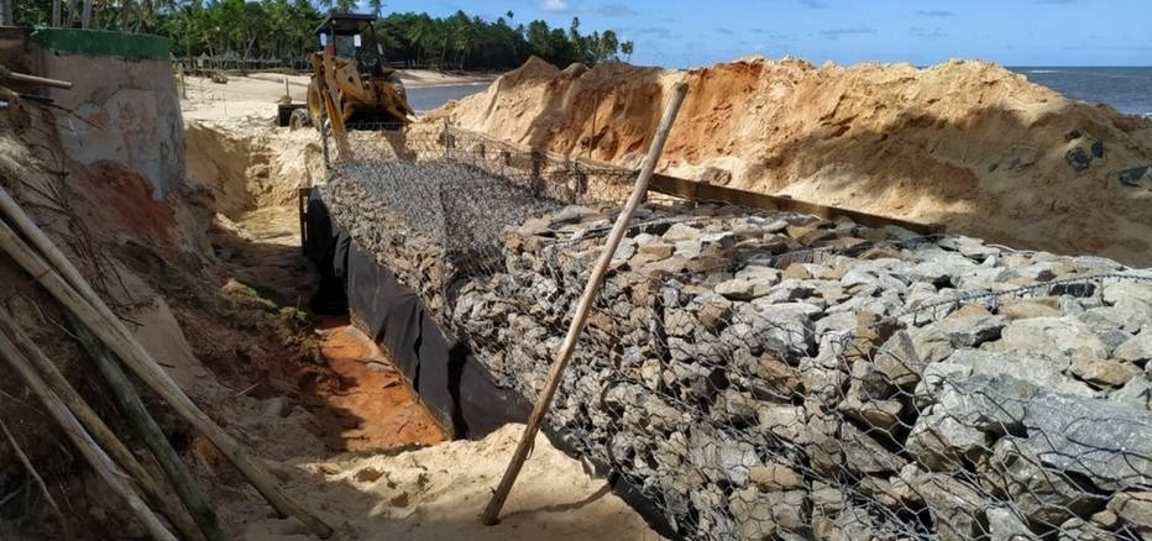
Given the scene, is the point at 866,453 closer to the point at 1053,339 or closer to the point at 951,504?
the point at 951,504

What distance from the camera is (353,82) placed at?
58.8ft

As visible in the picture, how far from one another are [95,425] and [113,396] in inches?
12.4

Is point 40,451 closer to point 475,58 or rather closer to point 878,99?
point 878,99

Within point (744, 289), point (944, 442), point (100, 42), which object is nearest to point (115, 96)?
point (100, 42)

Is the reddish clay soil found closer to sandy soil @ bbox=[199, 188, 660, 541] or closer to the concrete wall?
sandy soil @ bbox=[199, 188, 660, 541]

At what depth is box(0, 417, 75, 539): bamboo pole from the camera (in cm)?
363

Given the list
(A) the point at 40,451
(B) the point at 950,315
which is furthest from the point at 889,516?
(A) the point at 40,451

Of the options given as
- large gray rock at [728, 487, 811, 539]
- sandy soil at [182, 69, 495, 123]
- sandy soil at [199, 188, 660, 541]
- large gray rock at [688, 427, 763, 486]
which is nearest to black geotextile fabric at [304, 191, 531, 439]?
sandy soil at [199, 188, 660, 541]

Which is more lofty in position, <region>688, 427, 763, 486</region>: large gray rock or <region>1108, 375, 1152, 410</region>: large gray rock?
<region>1108, 375, 1152, 410</region>: large gray rock

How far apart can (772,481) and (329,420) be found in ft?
17.9

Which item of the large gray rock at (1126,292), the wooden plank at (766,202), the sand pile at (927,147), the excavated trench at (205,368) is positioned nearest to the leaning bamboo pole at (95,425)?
the excavated trench at (205,368)

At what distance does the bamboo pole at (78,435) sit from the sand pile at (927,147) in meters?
10.3

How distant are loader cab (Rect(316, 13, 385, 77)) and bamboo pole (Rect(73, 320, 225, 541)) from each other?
1598 centimetres

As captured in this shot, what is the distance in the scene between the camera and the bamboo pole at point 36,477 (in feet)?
11.9
